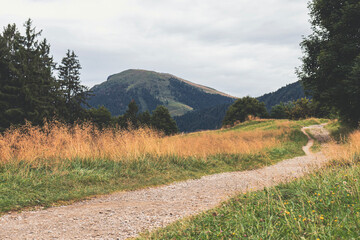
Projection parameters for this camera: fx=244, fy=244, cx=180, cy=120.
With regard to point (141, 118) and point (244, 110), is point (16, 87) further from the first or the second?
point (244, 110)

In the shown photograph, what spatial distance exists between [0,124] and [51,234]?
2318 centimetres

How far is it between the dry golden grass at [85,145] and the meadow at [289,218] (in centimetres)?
626

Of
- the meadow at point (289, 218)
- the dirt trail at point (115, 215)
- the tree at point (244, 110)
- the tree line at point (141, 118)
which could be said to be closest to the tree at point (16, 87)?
the dirt trail at point (115, 215)

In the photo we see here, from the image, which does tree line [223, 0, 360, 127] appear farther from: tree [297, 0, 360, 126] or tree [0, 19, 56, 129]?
tree [0, 19, 56, 129]

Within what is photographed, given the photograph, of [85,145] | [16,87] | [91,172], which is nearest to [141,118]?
[16,87]

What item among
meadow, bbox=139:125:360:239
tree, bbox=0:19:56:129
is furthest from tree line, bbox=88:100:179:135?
meadow, bbox=139:125:360:239

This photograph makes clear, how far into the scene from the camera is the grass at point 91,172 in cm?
669

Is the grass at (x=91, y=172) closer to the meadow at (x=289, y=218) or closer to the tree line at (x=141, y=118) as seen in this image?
the meadow at (x=289, y=218)

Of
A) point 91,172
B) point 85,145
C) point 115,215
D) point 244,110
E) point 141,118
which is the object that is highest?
point 244,110

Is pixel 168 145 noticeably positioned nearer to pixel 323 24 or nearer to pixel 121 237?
pixel 121 237

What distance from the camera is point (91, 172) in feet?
28.9

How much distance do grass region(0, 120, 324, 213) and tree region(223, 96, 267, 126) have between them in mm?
59705

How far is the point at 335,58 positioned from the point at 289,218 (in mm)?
18284

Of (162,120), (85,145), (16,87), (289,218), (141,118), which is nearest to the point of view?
(289,218)
